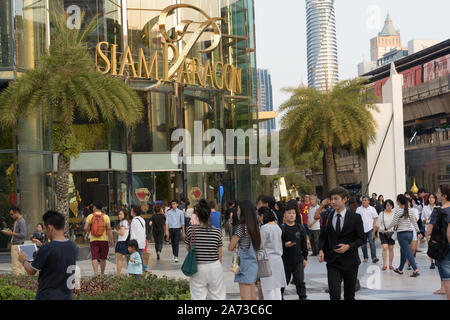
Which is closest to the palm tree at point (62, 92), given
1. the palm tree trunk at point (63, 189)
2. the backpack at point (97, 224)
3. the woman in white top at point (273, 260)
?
the palm tree trunk at point (63, 189)

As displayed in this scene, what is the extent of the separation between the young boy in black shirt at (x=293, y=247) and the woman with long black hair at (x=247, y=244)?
1435 mm

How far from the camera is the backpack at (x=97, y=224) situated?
49.8 ft

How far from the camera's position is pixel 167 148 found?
1225 inches

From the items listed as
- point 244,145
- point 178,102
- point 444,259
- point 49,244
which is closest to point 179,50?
point 178,102

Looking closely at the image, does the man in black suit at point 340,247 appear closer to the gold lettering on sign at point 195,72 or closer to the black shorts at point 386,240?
the black shorts at point 386,240

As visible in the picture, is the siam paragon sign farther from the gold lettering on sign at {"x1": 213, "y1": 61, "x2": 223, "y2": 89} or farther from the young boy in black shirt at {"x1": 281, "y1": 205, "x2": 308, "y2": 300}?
the young boy in black shirt at {"x1": 281, "y1": 205, "x2": 308, "y2": 300}

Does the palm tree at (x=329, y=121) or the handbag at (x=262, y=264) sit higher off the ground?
the palm tree at (x=329, y=121)

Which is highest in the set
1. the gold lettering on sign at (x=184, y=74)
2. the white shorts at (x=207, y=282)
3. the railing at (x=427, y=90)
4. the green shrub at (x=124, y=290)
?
the railing at (x=427, y=90)

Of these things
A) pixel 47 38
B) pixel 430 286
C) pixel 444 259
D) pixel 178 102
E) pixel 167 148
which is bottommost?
pixel 430 286

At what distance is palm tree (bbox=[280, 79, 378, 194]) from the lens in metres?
33.2

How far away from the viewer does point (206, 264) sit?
8453 mm

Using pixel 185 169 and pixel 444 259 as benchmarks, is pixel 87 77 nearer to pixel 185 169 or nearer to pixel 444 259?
pixel 185 169

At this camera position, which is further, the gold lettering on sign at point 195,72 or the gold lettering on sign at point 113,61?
the gold lettering on sign at point 195,72

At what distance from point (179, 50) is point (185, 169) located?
5480 mm
